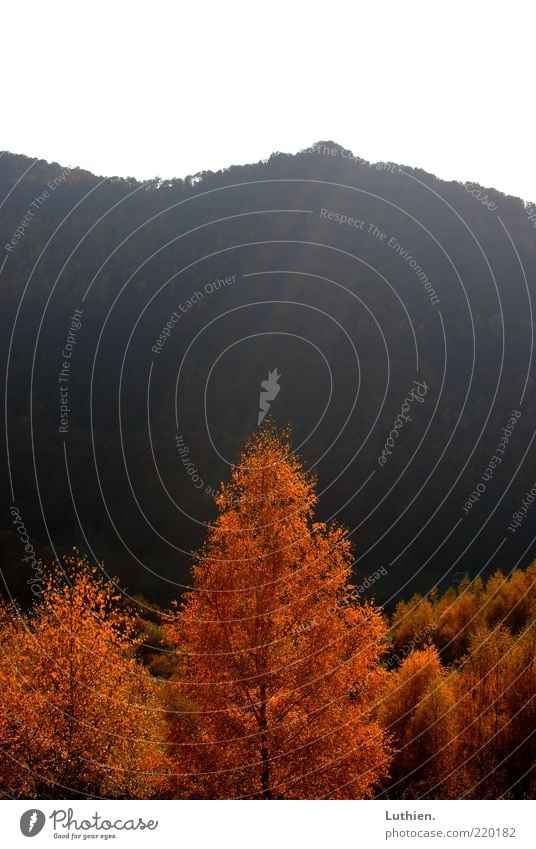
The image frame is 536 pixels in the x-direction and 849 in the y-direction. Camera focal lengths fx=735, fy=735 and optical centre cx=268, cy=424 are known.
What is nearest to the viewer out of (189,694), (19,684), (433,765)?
(189,694)

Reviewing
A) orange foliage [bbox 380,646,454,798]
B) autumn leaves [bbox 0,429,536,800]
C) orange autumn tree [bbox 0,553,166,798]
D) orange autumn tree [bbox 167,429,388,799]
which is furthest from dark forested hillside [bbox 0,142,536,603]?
orange autumn tree [bbox 167,429,388,799]

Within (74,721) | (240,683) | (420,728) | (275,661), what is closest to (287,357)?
(420,728)

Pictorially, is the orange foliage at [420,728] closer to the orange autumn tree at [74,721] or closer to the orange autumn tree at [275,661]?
the orange autumn tree at [275,661]

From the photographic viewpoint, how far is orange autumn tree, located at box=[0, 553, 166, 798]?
24359 millimetres

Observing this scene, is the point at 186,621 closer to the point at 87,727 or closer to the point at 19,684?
the point at 87,727

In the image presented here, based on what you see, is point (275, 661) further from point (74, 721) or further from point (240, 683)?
point (74, 721)

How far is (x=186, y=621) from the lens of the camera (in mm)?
22219

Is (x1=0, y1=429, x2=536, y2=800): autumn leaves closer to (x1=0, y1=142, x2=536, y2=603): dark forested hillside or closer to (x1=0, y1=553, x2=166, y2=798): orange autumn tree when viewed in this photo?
(x1=0, y1=553, x2=166, y2=798): orange autumn tree

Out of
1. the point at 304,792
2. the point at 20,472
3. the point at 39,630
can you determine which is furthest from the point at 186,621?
the point at 20,472

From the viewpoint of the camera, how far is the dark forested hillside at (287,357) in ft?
470

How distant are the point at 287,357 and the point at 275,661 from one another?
145345 millimetres

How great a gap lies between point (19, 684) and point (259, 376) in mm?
144577

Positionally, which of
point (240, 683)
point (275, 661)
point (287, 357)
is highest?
point (287, 357)

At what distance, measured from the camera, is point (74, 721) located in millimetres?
25281
